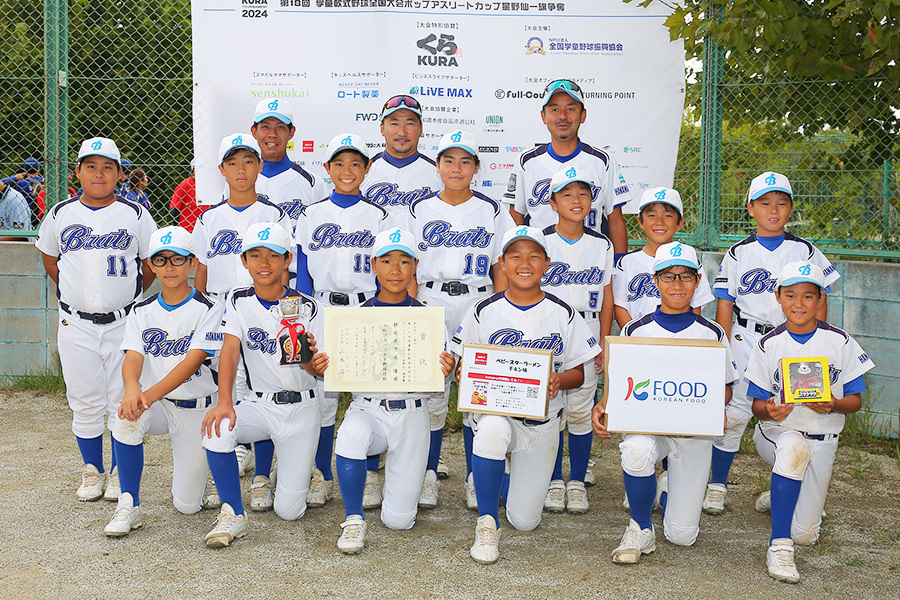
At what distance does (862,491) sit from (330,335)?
10.9 ft

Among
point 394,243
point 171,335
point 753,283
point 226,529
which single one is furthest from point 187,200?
point 753,283

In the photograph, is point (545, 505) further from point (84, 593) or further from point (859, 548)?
point (84, 593)

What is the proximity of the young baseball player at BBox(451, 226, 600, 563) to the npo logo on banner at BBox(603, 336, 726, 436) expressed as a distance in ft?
Result: 1.06

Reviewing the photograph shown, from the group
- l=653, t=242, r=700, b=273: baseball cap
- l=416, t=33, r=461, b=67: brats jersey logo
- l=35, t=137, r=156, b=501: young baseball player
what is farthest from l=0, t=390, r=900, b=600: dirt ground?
l=416, t=33, r=461, b=67: brats jersey logo

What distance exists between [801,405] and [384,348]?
2092 mm

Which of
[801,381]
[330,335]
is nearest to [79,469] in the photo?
[330,335]

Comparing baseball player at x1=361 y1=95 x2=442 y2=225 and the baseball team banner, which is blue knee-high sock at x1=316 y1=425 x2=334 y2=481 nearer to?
baseball player at x1=361 y1=95 x2=442 y2=225

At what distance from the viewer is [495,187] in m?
6.86

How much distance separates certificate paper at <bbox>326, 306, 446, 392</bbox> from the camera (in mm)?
4281

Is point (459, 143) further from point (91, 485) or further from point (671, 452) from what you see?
point (91, 485)

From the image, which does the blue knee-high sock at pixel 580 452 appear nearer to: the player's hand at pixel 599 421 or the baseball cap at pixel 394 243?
the player's hand at pixel 599 421

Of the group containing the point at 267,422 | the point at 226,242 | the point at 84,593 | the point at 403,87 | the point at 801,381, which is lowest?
the point at 84,593

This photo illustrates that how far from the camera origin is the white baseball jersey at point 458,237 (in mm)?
4977

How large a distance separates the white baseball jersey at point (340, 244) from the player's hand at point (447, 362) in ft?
3.25
